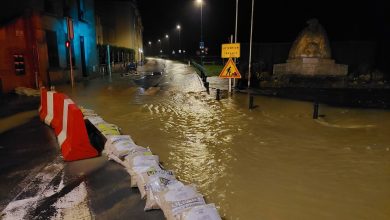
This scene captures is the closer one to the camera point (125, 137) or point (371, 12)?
point (125, 137)

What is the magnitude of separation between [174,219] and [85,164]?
2.82 meters

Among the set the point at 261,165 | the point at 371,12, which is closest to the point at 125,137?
the point at 261,165

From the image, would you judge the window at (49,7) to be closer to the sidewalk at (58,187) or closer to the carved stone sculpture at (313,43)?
the sidewalk at (58,187)

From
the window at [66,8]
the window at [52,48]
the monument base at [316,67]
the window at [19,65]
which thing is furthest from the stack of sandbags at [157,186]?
the window at [66,8]

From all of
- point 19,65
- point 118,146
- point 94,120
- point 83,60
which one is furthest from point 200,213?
point 83,60

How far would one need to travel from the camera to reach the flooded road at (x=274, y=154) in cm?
437

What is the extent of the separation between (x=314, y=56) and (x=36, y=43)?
1815 cm

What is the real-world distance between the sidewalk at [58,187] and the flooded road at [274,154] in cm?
115

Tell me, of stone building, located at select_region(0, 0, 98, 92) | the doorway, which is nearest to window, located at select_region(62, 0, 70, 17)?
stone building, located at select_region(0, 0, 98, 92)

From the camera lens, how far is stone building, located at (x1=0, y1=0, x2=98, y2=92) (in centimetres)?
1582

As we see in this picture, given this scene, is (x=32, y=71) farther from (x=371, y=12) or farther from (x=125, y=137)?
(x=371, y=12)

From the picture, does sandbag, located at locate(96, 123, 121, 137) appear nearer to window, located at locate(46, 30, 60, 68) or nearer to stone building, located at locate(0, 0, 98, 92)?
stone building, located at locate(0, 0, 98, 92)

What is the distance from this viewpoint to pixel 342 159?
6207mm

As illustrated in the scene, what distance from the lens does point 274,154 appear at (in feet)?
21.3
